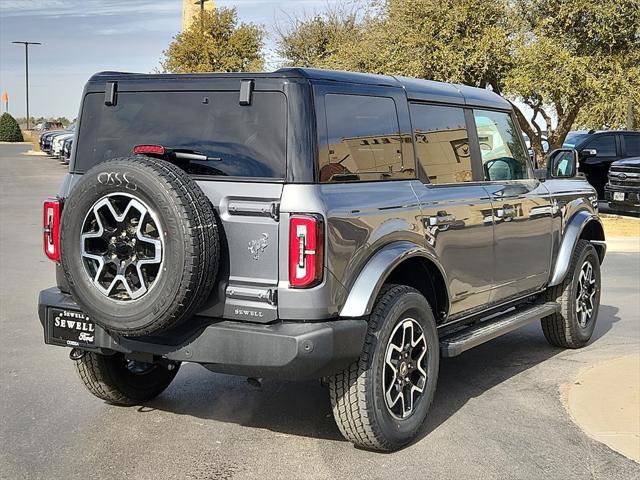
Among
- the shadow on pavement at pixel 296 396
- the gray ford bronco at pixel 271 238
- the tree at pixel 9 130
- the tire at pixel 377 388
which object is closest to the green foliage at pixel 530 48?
the shadow on pavement at pixel 296 396

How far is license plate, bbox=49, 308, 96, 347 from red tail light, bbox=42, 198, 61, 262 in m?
0.34

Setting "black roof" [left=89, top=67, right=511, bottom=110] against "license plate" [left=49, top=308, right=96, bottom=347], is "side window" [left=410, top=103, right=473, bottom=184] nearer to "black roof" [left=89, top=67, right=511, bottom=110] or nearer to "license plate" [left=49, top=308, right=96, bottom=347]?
"black roof" [left=89, top=67, right=511, bottom=110]

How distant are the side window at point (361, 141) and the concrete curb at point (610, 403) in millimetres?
1862

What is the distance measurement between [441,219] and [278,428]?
1557 mm

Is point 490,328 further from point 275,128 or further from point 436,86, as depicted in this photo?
point 275,128

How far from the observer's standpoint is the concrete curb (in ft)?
16.4

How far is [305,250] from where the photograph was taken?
4.17 meters

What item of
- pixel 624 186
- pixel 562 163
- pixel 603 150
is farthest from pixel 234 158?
pixel 603 150

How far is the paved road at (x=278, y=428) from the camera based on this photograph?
4.47 m

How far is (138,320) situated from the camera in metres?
4.18

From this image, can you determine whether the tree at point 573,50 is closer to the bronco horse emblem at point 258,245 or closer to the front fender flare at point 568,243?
the front fender flare at point 568,243

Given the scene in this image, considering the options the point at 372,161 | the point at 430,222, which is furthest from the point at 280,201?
the point at 430,222

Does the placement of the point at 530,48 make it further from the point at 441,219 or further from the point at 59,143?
the point at 59,143

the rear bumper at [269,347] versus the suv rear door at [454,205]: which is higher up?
the suv rear door at [454,205]
